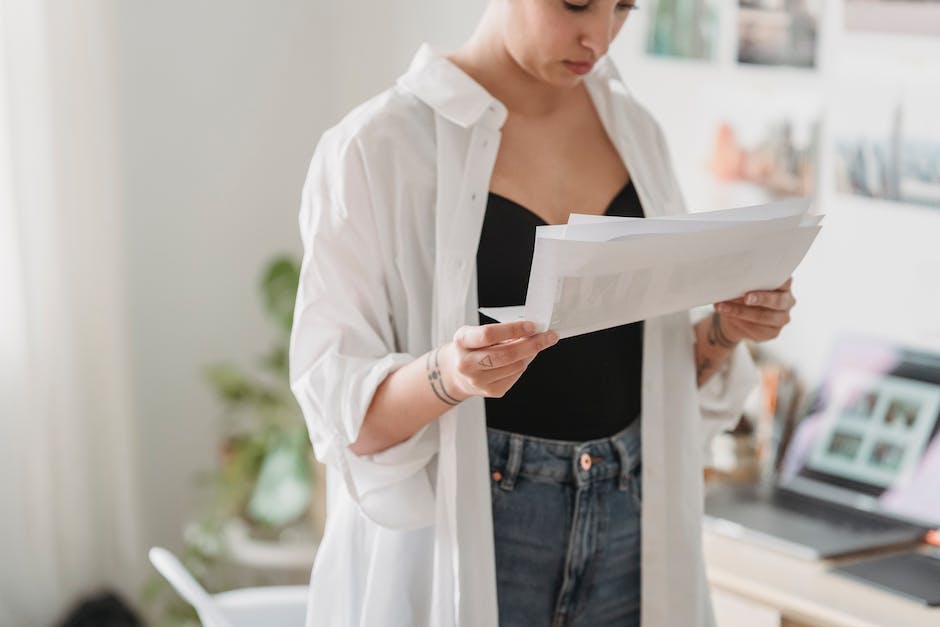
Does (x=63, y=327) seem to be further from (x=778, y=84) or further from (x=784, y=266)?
(x=784, y=266)

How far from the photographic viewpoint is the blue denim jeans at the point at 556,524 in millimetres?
1358

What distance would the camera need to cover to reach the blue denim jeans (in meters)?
1.36

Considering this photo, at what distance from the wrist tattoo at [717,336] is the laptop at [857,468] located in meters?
0.43

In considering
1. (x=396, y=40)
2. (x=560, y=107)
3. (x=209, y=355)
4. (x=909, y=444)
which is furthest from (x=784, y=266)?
(x=209, y=355)

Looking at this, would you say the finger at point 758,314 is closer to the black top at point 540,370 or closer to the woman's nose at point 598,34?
the black top at point 540,370

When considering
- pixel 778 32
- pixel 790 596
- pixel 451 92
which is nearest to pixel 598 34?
pixel 451 92

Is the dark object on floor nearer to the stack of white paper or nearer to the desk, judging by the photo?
the desk

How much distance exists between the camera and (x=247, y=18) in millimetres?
2838

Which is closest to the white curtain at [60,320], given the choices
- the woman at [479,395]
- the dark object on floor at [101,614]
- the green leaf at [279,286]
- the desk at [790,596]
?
the dark object on floor at [101,614]

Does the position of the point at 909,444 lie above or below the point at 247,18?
below

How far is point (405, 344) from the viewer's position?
1.39 m

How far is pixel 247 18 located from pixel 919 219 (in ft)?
5.18

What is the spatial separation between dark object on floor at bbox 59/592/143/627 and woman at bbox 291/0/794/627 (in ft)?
4.19

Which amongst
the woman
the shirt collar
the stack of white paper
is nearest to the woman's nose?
the woman
